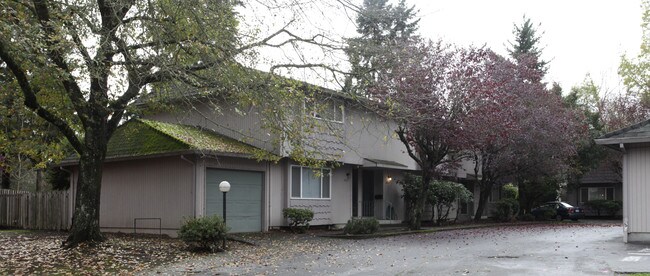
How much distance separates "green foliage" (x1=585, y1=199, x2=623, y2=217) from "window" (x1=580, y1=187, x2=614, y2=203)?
121 inches

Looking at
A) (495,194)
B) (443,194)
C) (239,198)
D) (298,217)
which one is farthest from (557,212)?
(239,198)

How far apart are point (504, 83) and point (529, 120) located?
414 cm

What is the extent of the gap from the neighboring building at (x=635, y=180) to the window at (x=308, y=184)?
33.6ft

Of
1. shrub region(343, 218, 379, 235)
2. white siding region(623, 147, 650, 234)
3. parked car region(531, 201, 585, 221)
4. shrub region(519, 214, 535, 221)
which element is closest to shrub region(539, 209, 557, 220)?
parked car region(531, 201, 585, 221)

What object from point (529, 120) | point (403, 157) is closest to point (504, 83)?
point (529, 120)

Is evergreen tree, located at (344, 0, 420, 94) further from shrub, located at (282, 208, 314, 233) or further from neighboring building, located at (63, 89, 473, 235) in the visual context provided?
shrub, located at (282, 208, 314, 233)

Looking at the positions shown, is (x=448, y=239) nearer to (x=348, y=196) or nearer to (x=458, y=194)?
(x=348, y=196)

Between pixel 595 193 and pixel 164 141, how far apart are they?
37.8 meters

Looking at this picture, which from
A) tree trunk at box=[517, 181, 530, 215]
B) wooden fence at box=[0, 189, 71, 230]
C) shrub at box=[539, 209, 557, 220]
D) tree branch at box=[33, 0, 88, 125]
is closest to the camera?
tree branch at box=[33, 0, 88, 125]

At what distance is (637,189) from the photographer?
54.9 feet

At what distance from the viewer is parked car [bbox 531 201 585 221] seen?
37688mm

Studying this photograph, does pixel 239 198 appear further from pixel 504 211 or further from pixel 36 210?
pixel 504 211

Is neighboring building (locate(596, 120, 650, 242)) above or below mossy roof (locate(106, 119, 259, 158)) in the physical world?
below

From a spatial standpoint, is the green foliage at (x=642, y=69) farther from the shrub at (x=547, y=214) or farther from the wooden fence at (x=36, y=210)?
the wooden fence at (x=36, y=210)
